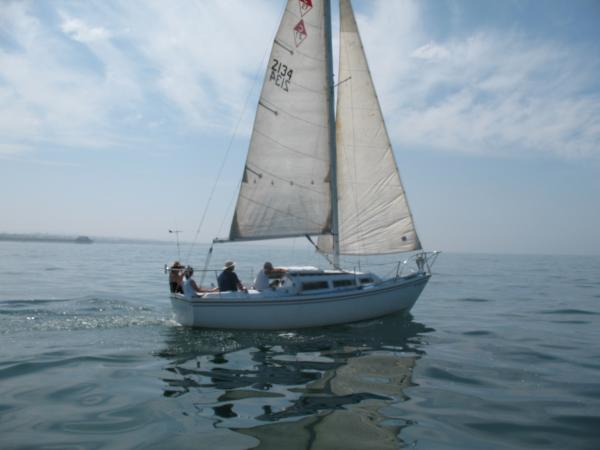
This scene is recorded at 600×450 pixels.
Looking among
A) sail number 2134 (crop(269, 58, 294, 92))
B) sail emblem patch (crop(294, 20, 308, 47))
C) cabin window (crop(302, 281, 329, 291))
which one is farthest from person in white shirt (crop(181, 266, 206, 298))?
sail emblem patch (crop(294, 20, 308, 47))

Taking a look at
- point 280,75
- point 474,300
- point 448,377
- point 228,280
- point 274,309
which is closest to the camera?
point 448,377

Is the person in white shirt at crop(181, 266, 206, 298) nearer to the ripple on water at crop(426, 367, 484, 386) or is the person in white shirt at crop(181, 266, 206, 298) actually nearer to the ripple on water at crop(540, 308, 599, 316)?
the ripple on water at crop(426, 367, 484, 386)

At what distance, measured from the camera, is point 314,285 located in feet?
51.1

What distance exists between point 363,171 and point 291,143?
313 centimetres

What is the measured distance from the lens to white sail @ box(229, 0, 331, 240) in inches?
653

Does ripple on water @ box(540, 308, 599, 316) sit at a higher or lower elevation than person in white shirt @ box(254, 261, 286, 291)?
lower

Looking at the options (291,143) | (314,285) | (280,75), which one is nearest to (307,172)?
(291,143)

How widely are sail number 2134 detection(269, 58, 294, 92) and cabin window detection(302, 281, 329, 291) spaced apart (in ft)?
22.7

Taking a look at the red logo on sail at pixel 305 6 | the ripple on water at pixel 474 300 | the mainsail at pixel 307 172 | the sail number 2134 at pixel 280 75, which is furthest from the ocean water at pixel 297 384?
the red logo on sail at pixel 305 6

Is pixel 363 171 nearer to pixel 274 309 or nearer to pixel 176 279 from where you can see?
pixel 274 309

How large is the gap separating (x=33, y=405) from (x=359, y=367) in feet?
22.6

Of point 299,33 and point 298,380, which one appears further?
point 299,33

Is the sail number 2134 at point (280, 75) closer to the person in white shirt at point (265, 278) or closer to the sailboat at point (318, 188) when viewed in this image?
the sailboat at point (318, 188)

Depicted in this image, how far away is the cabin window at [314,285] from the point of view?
1538 centimetres
